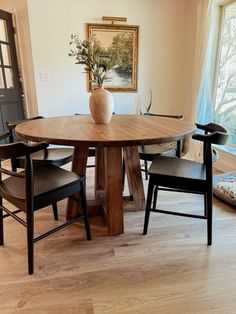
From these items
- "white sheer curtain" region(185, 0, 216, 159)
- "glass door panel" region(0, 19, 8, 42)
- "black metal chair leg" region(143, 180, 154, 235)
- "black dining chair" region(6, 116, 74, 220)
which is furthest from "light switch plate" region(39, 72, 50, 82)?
"black metal chair leg" region(143, 180, 154, 235)

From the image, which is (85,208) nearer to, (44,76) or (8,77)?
(44,76)

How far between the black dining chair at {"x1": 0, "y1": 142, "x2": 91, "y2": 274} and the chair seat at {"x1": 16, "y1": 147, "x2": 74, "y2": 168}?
227 millimetres

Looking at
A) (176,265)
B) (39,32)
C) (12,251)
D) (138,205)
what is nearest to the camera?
(176,265)

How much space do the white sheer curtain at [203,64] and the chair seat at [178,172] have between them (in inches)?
63.8

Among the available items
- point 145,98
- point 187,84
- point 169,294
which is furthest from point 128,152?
point 187,84

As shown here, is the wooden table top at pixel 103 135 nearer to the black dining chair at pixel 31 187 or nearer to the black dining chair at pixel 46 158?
the black dining chair at pixel 31 187

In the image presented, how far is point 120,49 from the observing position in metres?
3.38

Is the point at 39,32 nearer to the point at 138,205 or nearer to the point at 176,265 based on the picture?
the point at 138,205

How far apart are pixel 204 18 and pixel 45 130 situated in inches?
104

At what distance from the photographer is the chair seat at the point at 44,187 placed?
1.24m

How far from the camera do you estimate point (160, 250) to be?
4.90 ft

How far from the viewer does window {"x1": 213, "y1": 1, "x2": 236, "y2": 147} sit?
282cm

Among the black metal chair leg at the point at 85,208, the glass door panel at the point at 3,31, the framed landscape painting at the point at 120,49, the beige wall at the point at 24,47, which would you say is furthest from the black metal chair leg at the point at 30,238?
the glass door panel at the point at 3,31

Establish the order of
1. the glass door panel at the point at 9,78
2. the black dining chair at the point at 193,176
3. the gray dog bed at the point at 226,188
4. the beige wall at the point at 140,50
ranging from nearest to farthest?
1. the black dining chair at the point at 193,176
2. the gray dog bed at the point at 226,188
3. the beige wall at the point at 140,50
4. the glass door panel at the point at 9,78
